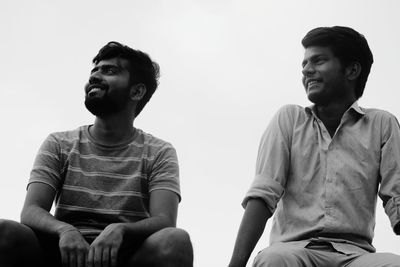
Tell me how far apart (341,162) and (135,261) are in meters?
1.54

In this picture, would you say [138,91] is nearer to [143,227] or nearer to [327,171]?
[143,227]

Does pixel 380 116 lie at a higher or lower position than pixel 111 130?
higher

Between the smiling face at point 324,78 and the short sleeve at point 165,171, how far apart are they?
115cm

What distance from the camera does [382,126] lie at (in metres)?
4.88

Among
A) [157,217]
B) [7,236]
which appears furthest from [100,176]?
[7,236]

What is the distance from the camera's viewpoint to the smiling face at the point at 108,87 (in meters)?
5.45

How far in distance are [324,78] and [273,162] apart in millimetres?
760

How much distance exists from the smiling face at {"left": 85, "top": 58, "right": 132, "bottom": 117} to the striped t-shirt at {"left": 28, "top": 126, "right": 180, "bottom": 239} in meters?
0.28

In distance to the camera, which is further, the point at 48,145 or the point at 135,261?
the point at 48,145

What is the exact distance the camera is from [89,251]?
4.28 m

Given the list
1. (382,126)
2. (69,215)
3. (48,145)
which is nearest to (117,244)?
(69,215)

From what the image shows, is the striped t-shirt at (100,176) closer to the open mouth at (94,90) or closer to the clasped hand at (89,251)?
the open mouth at (94,90)

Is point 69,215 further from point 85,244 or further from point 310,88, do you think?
point 310,88

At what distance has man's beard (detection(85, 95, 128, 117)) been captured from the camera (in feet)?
17.8
